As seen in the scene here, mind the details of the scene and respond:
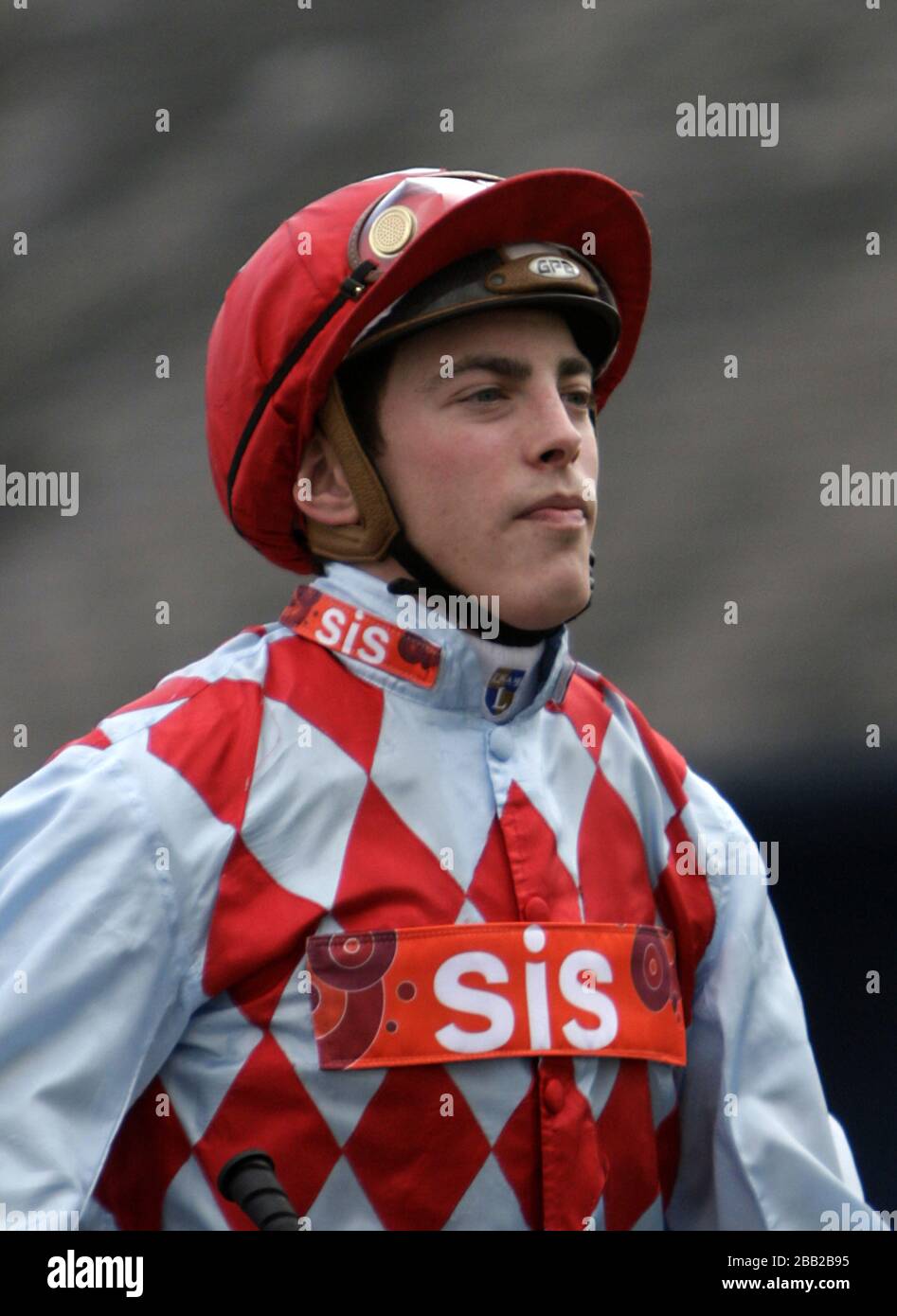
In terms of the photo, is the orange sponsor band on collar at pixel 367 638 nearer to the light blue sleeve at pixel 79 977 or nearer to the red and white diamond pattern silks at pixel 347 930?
the red and white diamond pattern silks at pixel 347 930

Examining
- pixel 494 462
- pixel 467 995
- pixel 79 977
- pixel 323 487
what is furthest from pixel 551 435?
pixel 79 977

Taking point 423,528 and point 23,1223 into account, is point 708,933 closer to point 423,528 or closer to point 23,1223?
point 423,528

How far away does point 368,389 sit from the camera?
6.83ft

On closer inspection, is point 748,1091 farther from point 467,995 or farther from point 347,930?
point 347,930

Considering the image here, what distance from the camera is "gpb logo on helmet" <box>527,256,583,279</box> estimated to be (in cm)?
204

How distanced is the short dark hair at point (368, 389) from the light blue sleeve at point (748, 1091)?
55 centimetres

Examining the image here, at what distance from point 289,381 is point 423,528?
0.73 ft

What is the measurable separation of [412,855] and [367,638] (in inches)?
10.0

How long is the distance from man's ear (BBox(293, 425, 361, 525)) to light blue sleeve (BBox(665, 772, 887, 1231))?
519 mm

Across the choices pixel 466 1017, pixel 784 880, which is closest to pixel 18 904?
pixel 466 1017

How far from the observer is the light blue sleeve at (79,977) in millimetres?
1684

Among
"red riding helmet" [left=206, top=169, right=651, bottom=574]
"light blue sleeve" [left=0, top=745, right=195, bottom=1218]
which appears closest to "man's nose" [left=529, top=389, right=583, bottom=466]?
"red riding helmet" [left=206, top=169, right=651, bottom=574]

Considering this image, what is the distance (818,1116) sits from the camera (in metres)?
2.10

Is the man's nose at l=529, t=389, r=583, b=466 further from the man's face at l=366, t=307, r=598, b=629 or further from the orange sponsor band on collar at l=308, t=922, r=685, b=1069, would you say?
the orange sponsor band on collar at l=308, t=922, r=685, b=1069
